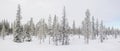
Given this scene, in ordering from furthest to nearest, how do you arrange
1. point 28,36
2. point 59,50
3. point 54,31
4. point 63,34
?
1. point 28,36
2. point 54,31
3. point 63,34
4. point 59,50

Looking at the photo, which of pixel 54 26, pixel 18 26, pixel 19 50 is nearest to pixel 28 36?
pixel 54 26

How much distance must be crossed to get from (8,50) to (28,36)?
33.7 metres

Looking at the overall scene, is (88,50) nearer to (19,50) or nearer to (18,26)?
(19,50)

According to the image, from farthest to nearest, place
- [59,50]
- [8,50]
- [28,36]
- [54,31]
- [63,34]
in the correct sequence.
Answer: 1. [28,36]
2. [54,31]
3. [63,34]
4. [59,50]
5. [8,50]

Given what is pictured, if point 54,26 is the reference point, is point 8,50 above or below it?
below

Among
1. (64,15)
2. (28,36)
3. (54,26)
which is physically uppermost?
(64,15)

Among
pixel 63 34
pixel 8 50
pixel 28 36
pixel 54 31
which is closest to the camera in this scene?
pixel 8 50

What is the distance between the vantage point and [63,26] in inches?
1766

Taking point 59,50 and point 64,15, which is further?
point 64,15

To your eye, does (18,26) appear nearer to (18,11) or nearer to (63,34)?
(18,11)

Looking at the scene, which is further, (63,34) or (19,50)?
(63,34)

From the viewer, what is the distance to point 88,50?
23.7 meters

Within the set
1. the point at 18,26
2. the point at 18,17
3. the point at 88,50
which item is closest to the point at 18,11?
the point at 18,17

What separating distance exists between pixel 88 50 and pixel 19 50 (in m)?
11.6
